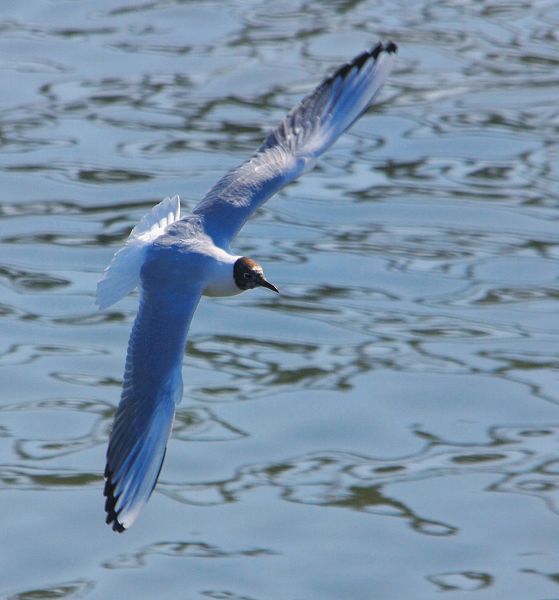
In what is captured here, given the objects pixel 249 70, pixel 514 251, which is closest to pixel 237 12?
pixel 249 70

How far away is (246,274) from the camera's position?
6.07 meters

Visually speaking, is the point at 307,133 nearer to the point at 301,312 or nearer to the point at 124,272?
the point at 124,272

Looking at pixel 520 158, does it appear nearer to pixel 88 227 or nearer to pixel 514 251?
pixel 514 251

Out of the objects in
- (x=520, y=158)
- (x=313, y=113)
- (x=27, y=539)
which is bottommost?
Result: (x=27, y=539)

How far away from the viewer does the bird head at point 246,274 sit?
605 centimetres

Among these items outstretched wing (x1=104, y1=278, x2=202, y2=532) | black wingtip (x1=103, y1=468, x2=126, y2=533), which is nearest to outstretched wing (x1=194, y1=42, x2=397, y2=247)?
outstretched wing (x1=104, y1=278, x2=202, y2=532)

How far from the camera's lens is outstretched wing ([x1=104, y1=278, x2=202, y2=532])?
225 inches

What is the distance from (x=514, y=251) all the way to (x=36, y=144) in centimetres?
313

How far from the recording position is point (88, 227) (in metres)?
9.41

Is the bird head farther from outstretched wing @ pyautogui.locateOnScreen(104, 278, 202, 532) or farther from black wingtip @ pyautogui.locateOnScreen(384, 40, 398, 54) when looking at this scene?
black wingtip @ pyautogui.locateOnScreen(384, 40, 398, 54)

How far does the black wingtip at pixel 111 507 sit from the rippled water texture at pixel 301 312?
1.79ft

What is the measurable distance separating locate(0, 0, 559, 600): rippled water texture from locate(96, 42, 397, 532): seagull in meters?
0.66

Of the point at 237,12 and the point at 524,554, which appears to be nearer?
the point at 524,554

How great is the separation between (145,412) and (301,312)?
A: 109 inches
